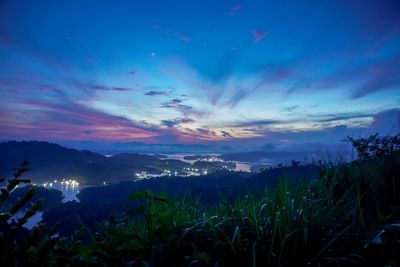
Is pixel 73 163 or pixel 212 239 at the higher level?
pixel 73 163

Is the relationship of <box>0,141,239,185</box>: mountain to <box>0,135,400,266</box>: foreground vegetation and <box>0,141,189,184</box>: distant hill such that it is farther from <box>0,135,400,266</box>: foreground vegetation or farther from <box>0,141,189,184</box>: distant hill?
<box>0,135,400,266</box>: foreground vegetation

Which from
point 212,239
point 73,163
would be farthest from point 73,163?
point 212,239

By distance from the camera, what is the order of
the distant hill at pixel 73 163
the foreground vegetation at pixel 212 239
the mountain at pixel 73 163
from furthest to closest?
the distant hill at pixel 73 163
the mountain at pixel 73 163
the foreground vegetation at pixel 212 239

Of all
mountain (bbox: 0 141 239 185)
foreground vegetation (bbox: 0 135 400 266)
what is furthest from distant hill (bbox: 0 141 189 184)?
foreground vegetation (bbox: 0 135 400 266)

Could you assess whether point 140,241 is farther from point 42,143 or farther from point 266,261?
point 42,143

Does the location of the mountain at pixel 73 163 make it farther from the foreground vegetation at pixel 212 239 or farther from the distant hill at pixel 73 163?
the foreground vegetation at pixel 212 239

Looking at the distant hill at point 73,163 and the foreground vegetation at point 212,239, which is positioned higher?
the distant hill at point 73,163

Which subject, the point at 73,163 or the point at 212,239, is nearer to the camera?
the point at 212,239

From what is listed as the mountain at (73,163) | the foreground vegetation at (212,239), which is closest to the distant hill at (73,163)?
the mountain at (73,163)

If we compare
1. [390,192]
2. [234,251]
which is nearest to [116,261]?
[234,251]

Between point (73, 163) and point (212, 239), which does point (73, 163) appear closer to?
point (73, 163)

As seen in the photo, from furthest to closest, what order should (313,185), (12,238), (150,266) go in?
(313,185), (150,266), (12,238)
